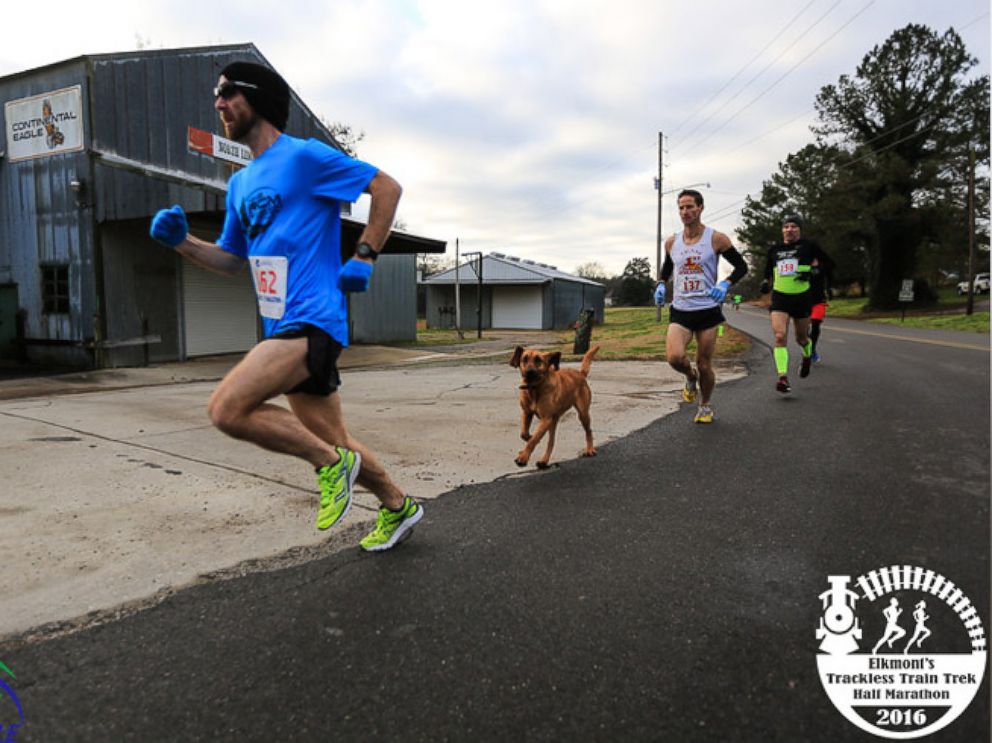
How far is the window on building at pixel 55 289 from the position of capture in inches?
522

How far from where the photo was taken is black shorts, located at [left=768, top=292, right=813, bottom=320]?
7.48 meters

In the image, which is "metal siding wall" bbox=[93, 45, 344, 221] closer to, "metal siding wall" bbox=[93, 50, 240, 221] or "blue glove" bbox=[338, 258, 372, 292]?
"metal siding wall" bbox=[93, 50, 240, 221]

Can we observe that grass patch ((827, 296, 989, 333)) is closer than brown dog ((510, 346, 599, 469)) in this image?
No

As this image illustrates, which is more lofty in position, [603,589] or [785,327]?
[785,327]

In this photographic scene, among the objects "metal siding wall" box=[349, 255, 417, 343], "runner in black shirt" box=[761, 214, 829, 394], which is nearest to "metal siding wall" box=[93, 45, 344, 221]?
"metal siding wall" box=[349, 255, 417, 343]

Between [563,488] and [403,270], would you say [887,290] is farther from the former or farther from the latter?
[563,488]

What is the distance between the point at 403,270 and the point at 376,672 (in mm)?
24818

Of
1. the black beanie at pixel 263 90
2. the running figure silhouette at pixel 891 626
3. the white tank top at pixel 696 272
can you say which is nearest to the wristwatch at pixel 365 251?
the black beanie at pixel 263 90

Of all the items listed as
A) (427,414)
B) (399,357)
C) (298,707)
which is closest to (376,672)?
(298,707)

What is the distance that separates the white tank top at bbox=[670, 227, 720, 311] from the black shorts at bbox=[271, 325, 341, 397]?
4.15 meters

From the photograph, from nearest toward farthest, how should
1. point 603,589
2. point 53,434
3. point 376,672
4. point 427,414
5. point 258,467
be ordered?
point 376,672 → point 603,589 → point 258,467 → point 53,434 → point 427,414

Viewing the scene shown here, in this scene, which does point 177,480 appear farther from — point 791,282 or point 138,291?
point 138,291

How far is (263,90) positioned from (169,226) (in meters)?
0.75

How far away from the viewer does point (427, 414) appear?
22.4 ft
